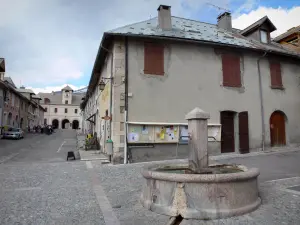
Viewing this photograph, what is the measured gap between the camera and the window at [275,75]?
46.8ft

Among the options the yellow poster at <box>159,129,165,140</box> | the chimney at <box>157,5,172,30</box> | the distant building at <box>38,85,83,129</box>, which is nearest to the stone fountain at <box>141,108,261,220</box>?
the yellow poster at <box>159,129,165,140</box>

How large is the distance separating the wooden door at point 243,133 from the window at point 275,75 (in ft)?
9.64

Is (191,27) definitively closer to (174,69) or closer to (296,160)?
(174,69)

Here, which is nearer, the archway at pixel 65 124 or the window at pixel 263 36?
the window at pixel 263 36

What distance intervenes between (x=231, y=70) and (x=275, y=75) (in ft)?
10.3

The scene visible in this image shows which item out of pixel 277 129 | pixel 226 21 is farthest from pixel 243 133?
pixel 226 21

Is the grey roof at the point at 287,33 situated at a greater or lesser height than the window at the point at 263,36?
greater

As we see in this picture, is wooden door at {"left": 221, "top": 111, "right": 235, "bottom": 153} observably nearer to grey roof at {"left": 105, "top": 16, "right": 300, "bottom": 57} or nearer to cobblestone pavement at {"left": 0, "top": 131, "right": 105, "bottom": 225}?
grey roof at {"left": 105, "top": 16, "right": 300, "bottom": 57}

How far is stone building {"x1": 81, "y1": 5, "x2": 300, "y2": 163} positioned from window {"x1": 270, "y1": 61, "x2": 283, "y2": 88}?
0.19 ft

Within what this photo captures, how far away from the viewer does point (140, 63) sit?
37.7ft

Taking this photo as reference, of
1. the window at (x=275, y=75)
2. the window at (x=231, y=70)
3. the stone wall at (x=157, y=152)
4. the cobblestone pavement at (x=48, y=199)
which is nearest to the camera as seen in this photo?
the cobblestone pavement at (x=48, y=199)

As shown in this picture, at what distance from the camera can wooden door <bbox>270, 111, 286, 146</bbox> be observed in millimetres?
13953

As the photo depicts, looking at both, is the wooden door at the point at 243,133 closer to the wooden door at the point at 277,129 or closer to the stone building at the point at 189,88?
the stone building at the point at 189,88

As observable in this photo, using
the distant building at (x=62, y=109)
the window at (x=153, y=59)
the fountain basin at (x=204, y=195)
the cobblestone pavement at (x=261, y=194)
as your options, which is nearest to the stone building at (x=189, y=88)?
the window at (x=153, y=59)
